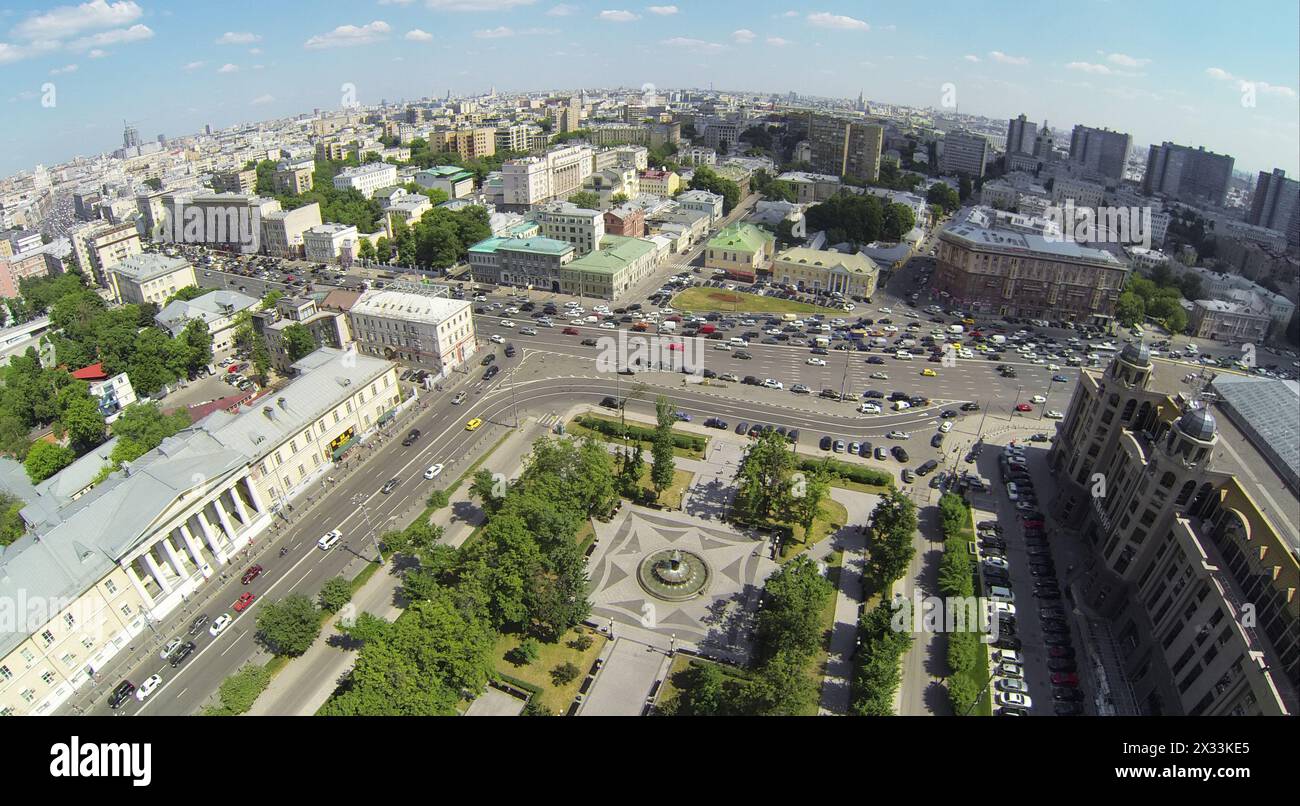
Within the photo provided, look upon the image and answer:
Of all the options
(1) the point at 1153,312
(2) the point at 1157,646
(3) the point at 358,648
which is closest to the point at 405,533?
(3) the point at 358,648

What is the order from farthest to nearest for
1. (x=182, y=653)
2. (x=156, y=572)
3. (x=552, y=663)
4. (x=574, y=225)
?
(x=574, y=225) → (x=156, y=572) → (x=182, y=653) → (x=552, y=663)

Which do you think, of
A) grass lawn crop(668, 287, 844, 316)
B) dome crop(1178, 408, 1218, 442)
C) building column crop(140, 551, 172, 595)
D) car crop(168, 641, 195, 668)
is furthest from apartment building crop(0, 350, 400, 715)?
dome crop(1178, 408, 1218, 442)

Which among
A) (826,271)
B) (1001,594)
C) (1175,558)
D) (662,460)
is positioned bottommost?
(1001,594)

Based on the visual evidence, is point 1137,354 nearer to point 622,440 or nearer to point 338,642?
point 622,440

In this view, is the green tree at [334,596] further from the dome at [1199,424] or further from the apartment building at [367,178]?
the apartment building at [367,178]

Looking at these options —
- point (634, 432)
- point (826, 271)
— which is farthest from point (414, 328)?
point (826, 271)

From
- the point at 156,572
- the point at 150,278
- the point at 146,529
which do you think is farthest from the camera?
the point at 150,278
